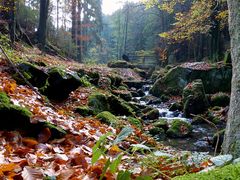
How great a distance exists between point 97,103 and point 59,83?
1.31 m

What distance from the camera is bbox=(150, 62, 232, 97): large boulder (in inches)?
582

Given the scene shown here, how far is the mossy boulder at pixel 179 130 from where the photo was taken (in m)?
7.94

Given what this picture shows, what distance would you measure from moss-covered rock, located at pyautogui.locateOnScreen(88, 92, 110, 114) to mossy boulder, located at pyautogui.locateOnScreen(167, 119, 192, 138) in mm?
1829

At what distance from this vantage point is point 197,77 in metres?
15.7

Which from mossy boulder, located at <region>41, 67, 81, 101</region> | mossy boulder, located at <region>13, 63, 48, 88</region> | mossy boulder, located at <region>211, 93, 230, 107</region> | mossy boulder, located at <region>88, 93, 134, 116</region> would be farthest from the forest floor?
mossy boulder, located at <region>211, 93, 230, 107</region>

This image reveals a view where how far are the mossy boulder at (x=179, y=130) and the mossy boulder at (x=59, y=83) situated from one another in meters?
3.03

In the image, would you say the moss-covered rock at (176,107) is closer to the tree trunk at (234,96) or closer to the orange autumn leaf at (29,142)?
the tree trunk at (234,96)

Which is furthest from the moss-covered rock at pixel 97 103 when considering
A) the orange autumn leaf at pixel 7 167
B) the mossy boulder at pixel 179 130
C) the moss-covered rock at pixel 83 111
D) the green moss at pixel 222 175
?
the green moss at pixel 222 175

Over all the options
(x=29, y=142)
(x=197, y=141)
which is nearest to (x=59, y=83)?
(x=29, y=142)

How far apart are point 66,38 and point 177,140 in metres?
18.6

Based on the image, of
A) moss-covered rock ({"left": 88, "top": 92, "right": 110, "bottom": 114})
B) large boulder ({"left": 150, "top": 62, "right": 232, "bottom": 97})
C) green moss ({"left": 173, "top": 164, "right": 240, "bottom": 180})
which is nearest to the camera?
green moss ({"left": 173, "top": 164, "right": 240, "bottom": 180})

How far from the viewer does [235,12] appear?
3301 mm

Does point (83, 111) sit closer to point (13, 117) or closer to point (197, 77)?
point (13, 117)

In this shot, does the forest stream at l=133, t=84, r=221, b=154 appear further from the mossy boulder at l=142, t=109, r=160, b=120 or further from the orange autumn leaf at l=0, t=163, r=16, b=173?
the orange autumn leaf at l=0, t=163, r=16, b=173
